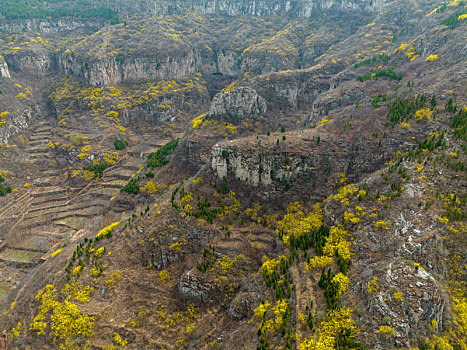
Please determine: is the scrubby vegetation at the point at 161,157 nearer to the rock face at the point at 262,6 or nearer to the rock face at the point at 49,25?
the rock face at the point at 49,25

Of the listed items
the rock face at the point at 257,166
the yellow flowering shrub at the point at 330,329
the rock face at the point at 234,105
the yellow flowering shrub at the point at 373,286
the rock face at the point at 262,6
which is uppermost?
the rock face at the point at 262,6

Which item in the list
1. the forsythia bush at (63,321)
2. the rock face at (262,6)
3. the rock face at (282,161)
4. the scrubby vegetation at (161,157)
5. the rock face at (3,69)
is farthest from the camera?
the rock face at (262,6)

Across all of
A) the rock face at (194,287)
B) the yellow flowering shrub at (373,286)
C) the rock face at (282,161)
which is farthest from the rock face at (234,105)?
the yellow flowering shrub at (373,286)

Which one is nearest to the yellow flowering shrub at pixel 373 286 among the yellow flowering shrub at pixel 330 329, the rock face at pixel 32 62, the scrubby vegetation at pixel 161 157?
the yellow flowering shrub at pixel 330 329

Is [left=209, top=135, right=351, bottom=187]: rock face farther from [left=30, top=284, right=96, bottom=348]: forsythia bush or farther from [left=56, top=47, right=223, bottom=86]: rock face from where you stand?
[left=56, top=47, right=223, bottom=86]: rock face

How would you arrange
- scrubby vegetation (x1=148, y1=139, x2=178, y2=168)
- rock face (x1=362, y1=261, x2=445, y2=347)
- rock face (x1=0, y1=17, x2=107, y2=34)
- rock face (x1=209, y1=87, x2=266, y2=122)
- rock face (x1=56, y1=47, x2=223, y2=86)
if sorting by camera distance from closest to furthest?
rock face (x1=362, y1=261, x2=445, y2=347) < scrubby vegetation (x1=148, y1=139, x2=178, y2=168) < rock face (x1=209, y1=87, x2=266, y2=122) < rock face (x1=56, y1=47, x2=223, y2=86) < rock face (x1=0, y1=17, x2=107, y2=34)

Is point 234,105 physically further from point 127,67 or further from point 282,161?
point 127,67

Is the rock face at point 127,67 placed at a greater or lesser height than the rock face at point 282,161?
greater

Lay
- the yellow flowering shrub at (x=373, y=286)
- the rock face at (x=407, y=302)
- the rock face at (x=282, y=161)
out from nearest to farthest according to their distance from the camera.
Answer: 1. the rock face at (x=407, y=302)
2. the yellow flowering shrub at (x=373, y=286)
3. the rock face at (x=282, y=161)

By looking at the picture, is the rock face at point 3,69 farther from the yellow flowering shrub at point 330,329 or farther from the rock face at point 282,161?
the yellow flowering shrub at point 330,329

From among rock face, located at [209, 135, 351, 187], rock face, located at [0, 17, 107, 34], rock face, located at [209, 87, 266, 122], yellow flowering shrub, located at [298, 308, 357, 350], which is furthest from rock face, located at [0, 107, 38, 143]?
yellow flowering shrub, located at [298, 308, 357, 350]

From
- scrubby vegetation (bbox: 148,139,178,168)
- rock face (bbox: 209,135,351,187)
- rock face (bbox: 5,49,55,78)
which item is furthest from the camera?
rock face (bbox: 5,49,55,78)

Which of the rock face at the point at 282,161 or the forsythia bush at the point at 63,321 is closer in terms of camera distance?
the forsythia bush at the point at 63,321
